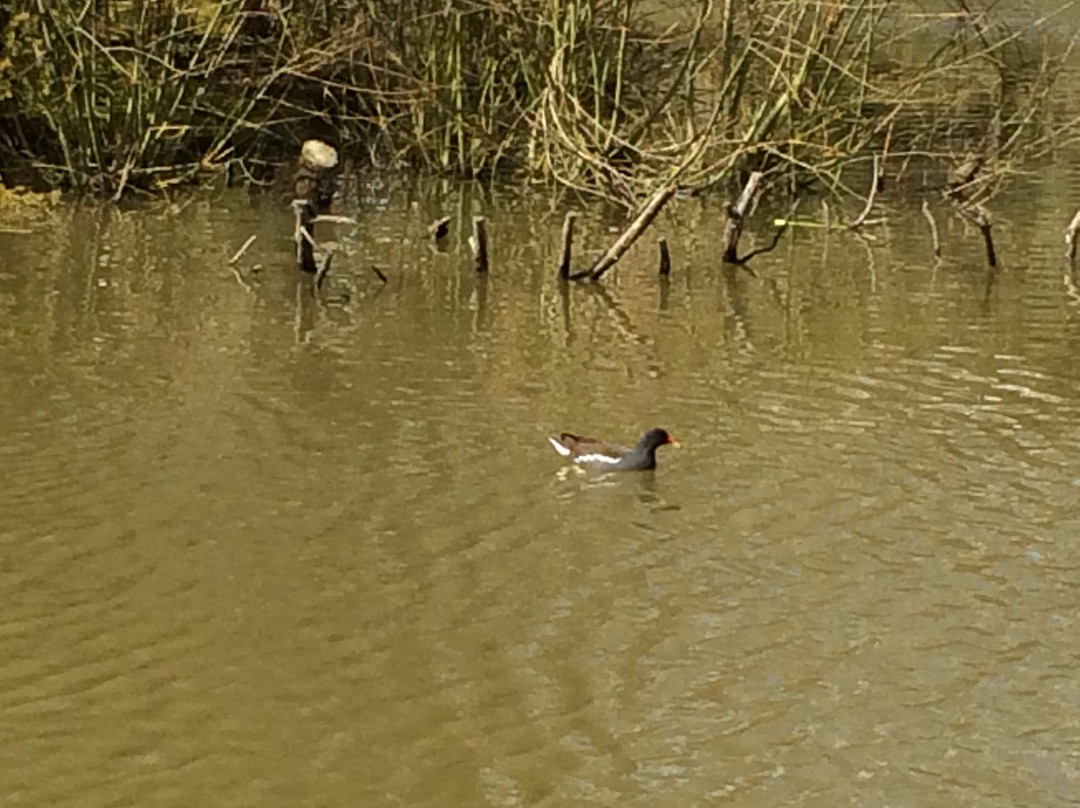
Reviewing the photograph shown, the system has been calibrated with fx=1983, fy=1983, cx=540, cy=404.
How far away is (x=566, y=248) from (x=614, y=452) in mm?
5993

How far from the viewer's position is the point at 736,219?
693 inches

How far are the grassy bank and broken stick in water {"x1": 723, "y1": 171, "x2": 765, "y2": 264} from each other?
40 centimetres

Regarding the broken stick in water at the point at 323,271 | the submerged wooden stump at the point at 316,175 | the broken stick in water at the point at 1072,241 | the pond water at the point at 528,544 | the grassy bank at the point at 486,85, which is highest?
the grassy bank at the point at 486,85

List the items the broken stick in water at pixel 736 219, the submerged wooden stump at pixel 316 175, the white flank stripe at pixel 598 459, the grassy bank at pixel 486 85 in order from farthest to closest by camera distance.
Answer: the submerged wooden stump at pixel 316 175, the grassy bank at pixel 486 85, the broken stick in water at pixel 736 219, the white flank stripe at pixel 598 459

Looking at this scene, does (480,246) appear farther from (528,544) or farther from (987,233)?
(528,544)

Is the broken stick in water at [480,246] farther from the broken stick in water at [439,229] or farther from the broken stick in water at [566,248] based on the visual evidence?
the broken stick in water at [439,229]

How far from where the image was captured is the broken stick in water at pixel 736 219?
57.8 ft

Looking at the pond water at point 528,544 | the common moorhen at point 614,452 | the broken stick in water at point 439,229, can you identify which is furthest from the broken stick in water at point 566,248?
the common moorhen at point 614,452

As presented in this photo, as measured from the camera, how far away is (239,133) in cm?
2278

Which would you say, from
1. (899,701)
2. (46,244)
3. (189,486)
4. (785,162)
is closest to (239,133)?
(46,244)

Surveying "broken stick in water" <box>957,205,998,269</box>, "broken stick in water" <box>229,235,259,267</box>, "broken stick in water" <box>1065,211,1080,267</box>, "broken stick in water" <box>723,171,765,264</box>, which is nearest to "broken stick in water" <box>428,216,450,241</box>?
"broken stick in water" <box>229,235,259,267</box>

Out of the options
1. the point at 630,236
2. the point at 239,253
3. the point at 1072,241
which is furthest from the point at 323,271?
the point at 1072,241

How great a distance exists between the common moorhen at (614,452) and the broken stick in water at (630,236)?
18.2 ft

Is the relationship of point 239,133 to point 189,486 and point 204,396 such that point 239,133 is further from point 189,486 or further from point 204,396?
point 189,486
